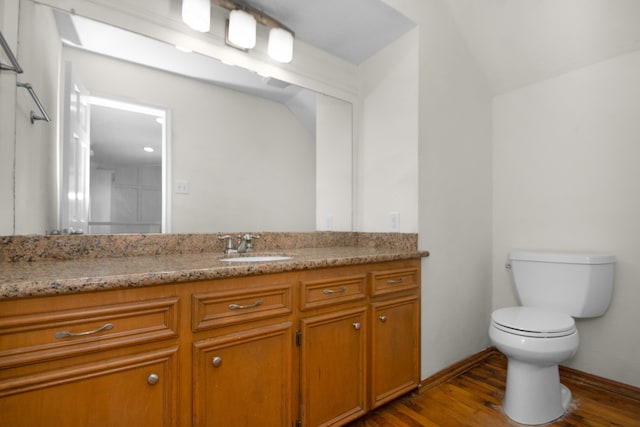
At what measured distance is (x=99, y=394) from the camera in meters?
0.81

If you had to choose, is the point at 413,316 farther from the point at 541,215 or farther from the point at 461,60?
the point at 461,60

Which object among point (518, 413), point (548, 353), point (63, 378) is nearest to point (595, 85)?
point (548, 353)

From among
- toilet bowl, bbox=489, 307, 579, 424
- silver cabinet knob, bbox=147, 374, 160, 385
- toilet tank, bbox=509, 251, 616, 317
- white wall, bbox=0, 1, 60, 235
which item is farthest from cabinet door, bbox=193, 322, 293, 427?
toilet tank, bbox=509, 251, 616, 317

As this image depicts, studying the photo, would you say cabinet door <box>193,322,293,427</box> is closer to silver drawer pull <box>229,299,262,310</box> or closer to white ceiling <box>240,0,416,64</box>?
silver drawer pull <box>229,299,262,310</box>

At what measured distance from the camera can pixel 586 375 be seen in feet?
5.94

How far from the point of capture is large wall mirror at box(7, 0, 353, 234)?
120 cm

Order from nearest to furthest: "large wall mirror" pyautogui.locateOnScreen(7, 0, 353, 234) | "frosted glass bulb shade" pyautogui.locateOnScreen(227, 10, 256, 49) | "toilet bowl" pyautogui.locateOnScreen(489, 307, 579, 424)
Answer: "large wall mirror" pyautogui.locateOnScreen(7, 0, 353, 234), "toilet bowl" pyautogui.locateOnScreen(489, 307, 579, 424), "frosted glass bulb shade" pyautogui.locateOnScreen(227, 10, 256, 49)

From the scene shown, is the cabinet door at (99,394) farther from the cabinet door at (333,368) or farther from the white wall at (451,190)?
the white wall at (451,190)

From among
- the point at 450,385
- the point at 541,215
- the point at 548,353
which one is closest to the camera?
the point at 548,353

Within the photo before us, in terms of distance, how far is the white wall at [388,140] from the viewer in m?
1.76

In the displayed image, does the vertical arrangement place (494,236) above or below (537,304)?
above

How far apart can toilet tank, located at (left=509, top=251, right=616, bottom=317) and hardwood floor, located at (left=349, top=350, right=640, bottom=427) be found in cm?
43

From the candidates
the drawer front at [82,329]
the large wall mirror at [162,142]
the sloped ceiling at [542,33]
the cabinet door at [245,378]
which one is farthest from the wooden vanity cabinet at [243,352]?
the sloped ceiling at [542,33]

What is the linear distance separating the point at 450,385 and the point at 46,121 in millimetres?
2347
